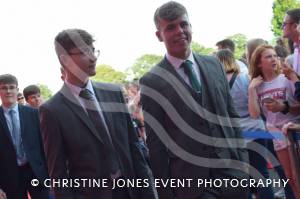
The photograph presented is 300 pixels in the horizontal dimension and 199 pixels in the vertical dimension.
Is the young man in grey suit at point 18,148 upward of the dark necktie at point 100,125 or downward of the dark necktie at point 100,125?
downward

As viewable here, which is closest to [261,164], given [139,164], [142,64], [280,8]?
[139,164]

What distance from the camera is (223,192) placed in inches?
131

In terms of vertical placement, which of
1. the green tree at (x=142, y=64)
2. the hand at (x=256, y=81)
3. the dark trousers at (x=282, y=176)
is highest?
the hand at (x=256, y=81)

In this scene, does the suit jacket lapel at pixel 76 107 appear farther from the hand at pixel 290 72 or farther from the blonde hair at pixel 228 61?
the blonde hair at pixel 228 61

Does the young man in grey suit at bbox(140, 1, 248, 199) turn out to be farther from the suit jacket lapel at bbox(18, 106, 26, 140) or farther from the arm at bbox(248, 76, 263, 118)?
the suit jacket lapel at bbox(18, 106, 26, 140)

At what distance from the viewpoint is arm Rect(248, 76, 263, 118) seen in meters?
5.89

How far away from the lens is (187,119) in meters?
3.39

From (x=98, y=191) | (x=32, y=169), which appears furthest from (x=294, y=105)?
(x=32, y=169)

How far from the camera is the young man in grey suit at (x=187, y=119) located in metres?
3.36

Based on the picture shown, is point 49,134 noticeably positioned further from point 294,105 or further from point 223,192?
point 294,105

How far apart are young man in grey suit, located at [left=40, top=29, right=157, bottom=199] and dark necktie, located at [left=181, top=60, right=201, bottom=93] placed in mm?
535

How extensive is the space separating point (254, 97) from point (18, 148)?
2.82 metres

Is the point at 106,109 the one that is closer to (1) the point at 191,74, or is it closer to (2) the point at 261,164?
(1) the point at 191,74

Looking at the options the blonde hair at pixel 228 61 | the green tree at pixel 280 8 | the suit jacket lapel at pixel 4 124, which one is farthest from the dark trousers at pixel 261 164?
the green tree at pixel 280 8
